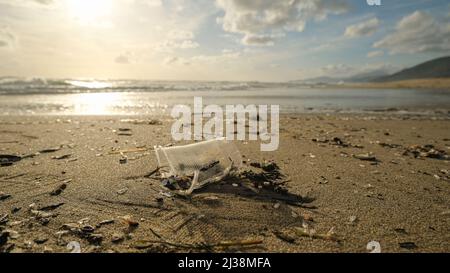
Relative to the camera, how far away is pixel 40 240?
2164 millimetres

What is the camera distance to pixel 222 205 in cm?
275

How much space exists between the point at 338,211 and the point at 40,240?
8.04 ft

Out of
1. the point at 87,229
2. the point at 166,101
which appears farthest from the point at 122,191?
the point at 166,101

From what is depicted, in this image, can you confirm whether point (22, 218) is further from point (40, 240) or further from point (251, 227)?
point (251, 227)

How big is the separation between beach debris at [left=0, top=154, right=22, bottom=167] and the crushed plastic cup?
2.19 metres

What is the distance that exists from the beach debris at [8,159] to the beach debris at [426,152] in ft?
19.3

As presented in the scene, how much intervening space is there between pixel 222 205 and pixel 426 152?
4002mm

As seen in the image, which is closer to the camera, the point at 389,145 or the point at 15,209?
the point at 15,209

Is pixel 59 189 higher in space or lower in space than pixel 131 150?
lower

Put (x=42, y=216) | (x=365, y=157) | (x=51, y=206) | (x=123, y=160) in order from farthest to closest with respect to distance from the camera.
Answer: (x=365, y=157), (x=123, y=160), (x=51, y=206), (x=42, y=216)

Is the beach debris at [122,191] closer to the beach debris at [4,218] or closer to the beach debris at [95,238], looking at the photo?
the beach debris at [95,238]

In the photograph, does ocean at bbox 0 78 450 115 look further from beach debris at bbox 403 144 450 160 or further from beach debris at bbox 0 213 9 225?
beach debris at bbox 0 213 9 225

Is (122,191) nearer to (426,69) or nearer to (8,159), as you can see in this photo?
(8,159)

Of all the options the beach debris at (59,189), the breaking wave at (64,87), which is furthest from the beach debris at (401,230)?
the breaking wave at (64,87)
